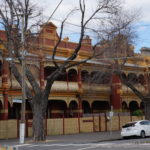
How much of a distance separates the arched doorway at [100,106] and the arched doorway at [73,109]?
4.76m

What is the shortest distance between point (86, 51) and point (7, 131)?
1545 cm

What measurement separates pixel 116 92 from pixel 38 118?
21457mm

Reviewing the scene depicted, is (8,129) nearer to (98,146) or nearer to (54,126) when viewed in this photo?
(54,126)

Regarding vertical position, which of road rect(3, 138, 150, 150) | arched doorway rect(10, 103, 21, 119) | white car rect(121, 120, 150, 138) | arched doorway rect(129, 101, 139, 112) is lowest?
road rect(3, 138, 150, 150)

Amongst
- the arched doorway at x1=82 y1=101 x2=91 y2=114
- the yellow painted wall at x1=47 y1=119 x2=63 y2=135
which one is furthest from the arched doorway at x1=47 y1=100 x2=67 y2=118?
the yellow painted wall at x1=47 y1=119 x2=63 y2=135

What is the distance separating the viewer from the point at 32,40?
2970 centimetres

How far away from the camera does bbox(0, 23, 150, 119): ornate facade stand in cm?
3650

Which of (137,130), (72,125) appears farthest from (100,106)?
(137,130)

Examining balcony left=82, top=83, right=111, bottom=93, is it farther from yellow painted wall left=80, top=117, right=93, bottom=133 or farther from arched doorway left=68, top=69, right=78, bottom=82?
yellow painted wall left=80, top=117, right=93, bottom=133

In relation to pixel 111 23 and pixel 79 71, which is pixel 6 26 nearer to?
pixel 111 23

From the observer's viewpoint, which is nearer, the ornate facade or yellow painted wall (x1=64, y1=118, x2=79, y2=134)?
the ornate facade

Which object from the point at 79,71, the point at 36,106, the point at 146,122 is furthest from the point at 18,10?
the point at 79,71

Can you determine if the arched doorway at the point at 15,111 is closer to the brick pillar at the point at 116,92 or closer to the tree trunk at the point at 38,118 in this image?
the brick pillar at the point at 116,92

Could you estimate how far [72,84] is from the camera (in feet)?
139
